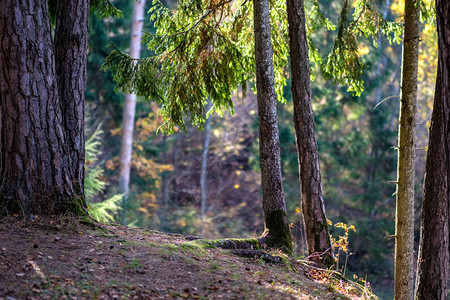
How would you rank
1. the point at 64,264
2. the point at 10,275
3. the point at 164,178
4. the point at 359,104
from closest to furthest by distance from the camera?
the point at 10,275
the point at 64,264
the point at 359,104
the point at 164,178

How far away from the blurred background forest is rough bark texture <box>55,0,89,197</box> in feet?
31.8

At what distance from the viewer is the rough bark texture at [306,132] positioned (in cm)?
629

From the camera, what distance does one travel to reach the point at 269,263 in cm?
561

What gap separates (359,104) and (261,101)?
13.0 m

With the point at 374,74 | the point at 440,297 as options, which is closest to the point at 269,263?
the point at 440,297

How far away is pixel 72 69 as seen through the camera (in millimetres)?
5926

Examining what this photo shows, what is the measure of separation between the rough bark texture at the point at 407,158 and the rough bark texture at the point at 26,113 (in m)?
4.30

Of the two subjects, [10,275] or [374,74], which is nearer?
[10,275]

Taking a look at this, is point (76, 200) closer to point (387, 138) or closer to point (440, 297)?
point (440, 297)

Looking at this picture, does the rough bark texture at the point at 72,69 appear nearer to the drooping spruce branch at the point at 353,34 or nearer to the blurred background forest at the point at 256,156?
the drooping spruce branch at the point at 353,34

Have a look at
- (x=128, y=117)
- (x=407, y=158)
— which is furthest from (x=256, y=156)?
(x=407, y=158)

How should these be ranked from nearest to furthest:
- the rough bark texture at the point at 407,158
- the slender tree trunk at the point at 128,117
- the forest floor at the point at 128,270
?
the forest floor at the point at 128,270
the rough bark texture at the point at 407,158
the slender tree trunk at the point at 128,117

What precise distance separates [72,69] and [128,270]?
2.89 metres


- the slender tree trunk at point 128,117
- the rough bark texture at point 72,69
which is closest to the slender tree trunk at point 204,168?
the slender tree trunk at point 128,117
